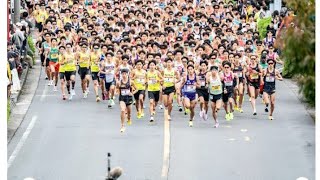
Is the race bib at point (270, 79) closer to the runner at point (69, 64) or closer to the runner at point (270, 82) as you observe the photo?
the runner at point (270, 82)

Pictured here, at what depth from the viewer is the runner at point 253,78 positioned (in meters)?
31.8

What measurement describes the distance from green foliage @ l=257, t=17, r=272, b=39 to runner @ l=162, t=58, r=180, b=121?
396 inches

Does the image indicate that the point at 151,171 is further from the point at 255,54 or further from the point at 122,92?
the point at 255,54

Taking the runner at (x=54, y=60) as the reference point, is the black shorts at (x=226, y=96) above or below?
below

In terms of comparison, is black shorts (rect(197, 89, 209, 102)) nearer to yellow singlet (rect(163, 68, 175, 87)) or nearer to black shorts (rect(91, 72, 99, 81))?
yellow singlet (rect(163, 68, 175, 87))

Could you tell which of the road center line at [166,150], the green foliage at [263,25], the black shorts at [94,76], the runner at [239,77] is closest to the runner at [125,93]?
the road center line at [166,150]

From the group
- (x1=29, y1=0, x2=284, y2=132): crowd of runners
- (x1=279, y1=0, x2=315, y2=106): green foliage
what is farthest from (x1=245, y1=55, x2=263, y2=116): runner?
(x1=279, y1=0, x2=315, y2=106): green foliage

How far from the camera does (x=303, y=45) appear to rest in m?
16.5

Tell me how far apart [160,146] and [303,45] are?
36.2 ft

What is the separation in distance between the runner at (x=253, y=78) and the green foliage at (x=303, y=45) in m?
14.4

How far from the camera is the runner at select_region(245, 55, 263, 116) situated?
31812mm

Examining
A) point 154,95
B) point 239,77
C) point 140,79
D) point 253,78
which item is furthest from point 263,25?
point 140,79

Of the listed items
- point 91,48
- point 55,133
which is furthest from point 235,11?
point 55,133

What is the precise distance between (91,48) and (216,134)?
283 inches
